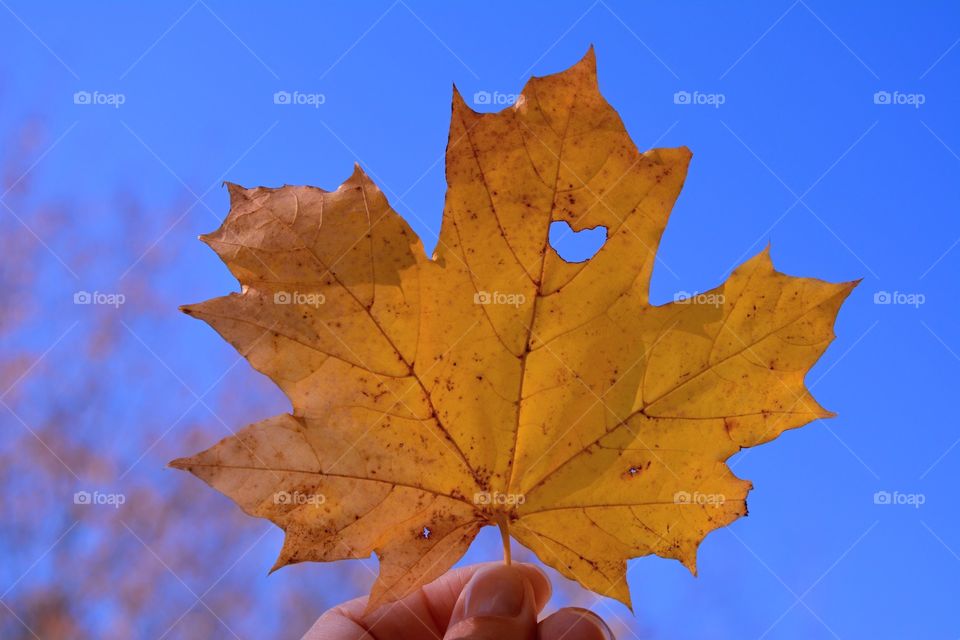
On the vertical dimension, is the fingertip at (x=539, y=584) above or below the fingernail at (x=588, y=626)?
above

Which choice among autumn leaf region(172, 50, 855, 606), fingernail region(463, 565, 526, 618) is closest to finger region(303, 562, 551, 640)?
fingernail region(463, 565, 526, 618)

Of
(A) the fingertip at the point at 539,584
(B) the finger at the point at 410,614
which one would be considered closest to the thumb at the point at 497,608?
(A) the fingertip at the point at 539,584

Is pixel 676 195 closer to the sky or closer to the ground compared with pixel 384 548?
closer to the sky

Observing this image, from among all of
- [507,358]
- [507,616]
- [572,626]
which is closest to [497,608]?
[507,616]

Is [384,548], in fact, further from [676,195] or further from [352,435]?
[676,195]

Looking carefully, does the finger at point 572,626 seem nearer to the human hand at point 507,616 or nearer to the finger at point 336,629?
the human hand at point 507,616

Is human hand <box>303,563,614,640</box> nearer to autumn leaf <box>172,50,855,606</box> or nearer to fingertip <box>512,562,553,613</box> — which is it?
fingertip <box>512,562,553,613</box>

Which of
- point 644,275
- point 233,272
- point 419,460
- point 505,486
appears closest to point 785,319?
point 644,275
